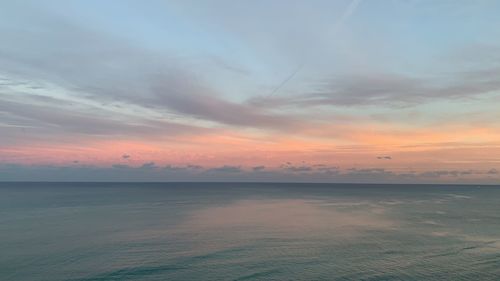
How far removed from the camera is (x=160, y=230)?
272 ft

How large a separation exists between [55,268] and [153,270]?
1279 centimetres

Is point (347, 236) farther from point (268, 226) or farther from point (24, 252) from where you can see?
point (24, 252)

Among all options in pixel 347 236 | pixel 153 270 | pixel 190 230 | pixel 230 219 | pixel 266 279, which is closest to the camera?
pixel 266 279

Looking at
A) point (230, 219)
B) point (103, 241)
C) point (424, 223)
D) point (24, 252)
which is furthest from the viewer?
point (230, 219)

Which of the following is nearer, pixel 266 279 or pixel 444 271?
pixel 266 279

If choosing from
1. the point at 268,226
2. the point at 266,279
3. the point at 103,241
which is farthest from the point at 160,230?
the point at 266,279

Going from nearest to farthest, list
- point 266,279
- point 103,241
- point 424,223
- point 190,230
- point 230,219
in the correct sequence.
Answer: point 266,279 < point 103,241 < point 190,230 < point 424,223 < point 230,219

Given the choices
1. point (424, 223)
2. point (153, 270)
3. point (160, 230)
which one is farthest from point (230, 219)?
point (153, 270)

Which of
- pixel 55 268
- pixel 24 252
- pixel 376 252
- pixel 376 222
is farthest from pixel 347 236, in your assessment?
pixel 24 252

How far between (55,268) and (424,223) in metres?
82.1

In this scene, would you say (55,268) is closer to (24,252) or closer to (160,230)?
(24,252)

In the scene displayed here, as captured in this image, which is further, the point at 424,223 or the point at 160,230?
the point at 424,223

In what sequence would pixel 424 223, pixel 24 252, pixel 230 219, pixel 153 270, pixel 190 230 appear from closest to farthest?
pixel 153 270 < pixel 24 252 < pixel 190 230 < pixel 424 223 < pixel 230 219

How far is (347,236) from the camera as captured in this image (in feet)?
249
